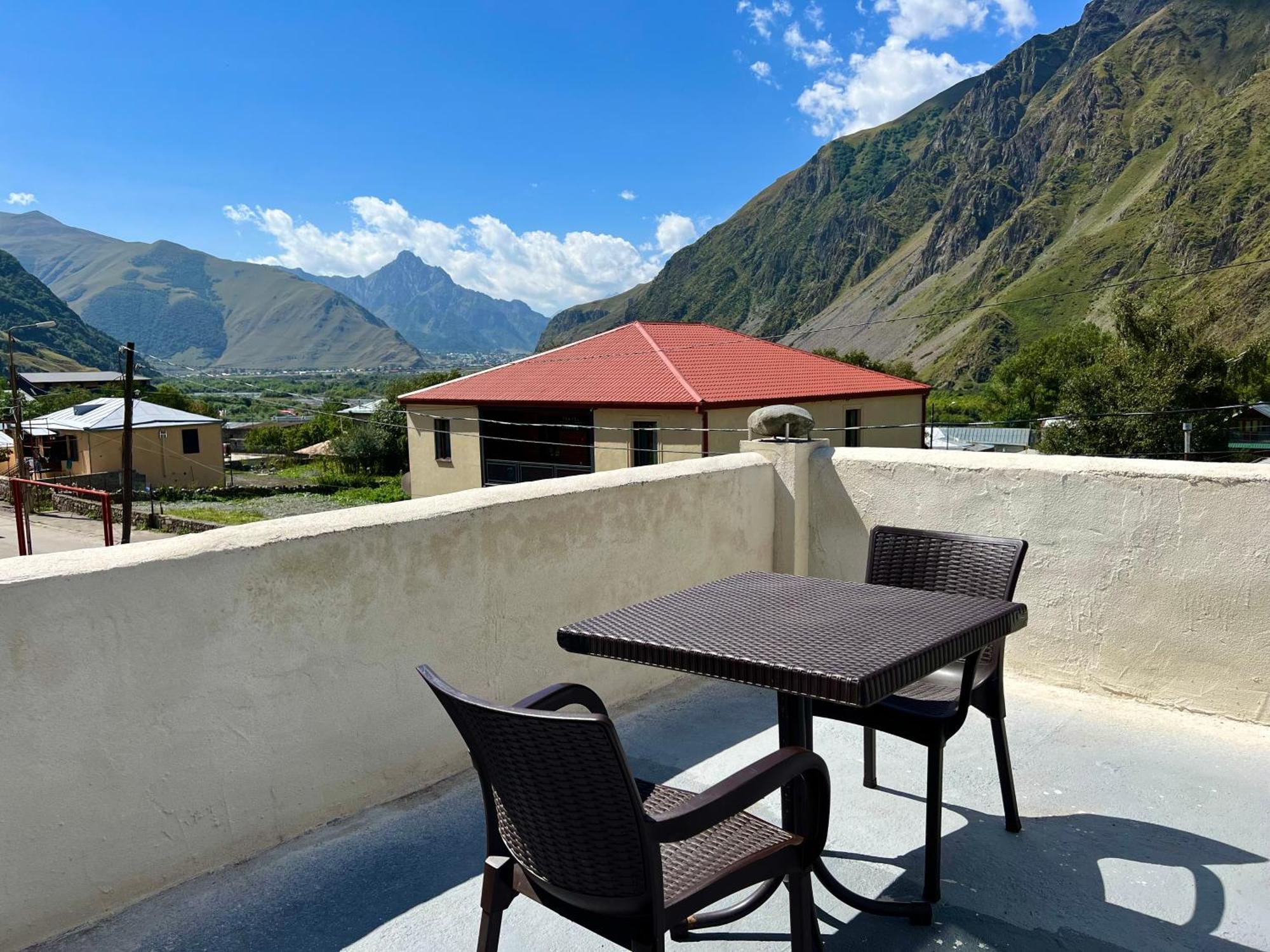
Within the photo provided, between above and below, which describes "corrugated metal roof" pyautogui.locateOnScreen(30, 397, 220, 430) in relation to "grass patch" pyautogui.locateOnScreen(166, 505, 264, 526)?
above

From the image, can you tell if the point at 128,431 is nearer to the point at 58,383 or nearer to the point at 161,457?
the point at 161,457

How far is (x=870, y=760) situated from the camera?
2752 mm

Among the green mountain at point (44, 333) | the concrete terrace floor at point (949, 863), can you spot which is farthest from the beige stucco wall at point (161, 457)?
the green mountain at point (44, 333)

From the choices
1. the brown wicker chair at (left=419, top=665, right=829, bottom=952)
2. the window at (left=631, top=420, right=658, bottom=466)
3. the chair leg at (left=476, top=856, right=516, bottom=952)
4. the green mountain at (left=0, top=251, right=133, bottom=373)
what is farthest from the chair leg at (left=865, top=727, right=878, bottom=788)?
the green mountain at (left=0, top=251, right=133, bottom=373)

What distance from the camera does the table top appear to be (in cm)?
166

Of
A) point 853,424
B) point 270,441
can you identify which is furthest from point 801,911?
point 270,441

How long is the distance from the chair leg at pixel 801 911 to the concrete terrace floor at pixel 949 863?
48 centimetres

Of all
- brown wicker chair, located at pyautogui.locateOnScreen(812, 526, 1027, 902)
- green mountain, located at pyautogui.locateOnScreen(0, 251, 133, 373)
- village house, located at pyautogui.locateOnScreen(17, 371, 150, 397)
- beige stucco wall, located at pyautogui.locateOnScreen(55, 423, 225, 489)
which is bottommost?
beige stucco wall, located at pyautogui.locateOnScreen(55, 423, 225, 489)

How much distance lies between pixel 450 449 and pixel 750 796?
25585 mm

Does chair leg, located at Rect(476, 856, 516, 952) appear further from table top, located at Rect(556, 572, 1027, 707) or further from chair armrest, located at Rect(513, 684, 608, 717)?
table top, located at Rect(556, 572, 1027, 707)

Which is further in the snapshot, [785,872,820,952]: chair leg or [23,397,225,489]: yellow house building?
[23,397,225,489]: yellow house building

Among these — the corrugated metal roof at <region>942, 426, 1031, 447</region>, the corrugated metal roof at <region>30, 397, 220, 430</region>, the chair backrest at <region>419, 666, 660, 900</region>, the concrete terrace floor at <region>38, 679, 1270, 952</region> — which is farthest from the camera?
the corrugated metal roof at <region>942, 426, 1031, 447</region>

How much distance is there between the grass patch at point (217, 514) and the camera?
110 ft

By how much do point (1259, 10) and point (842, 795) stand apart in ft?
447
